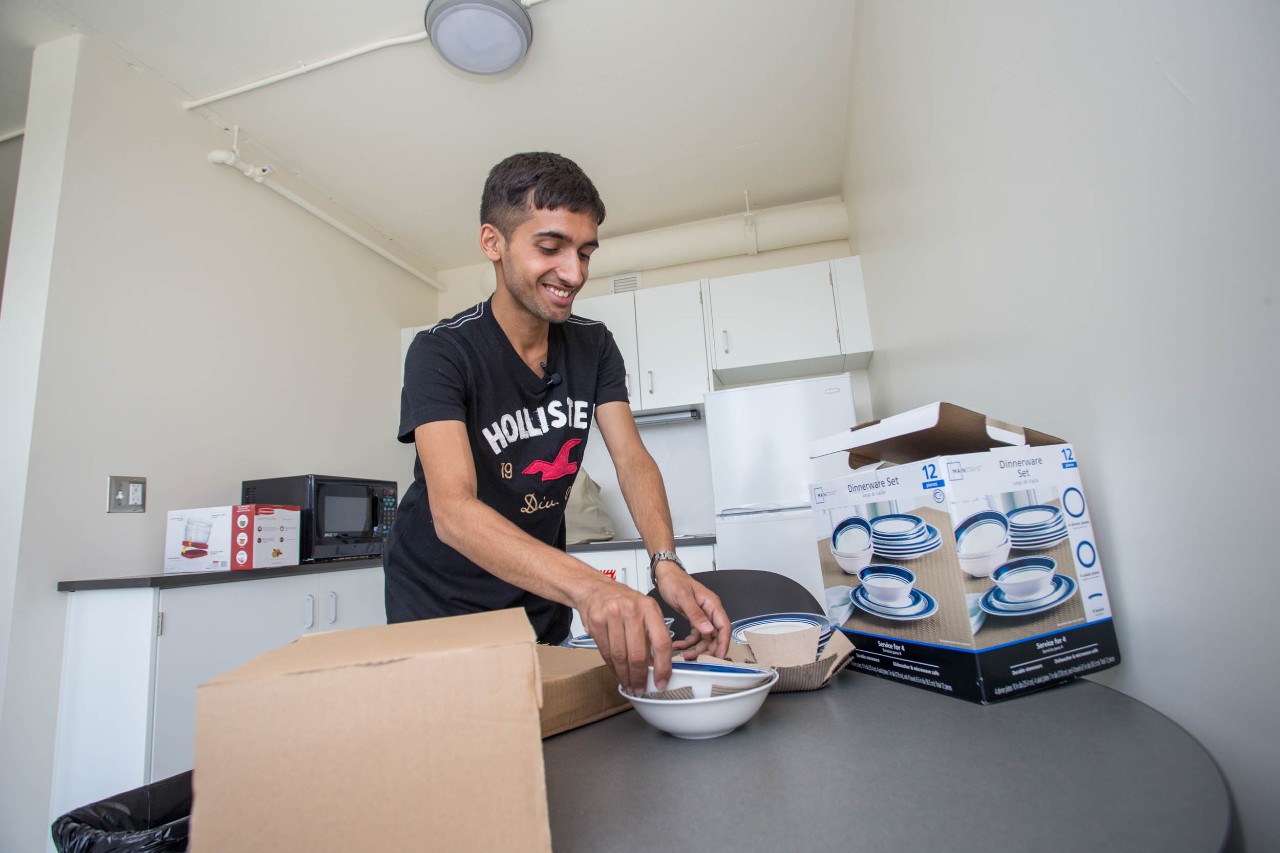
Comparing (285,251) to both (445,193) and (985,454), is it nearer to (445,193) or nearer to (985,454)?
(445,193)

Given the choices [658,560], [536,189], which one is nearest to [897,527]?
[658,560]

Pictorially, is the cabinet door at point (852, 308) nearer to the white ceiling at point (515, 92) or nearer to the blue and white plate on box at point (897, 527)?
the white ceiling at point (515, 92)

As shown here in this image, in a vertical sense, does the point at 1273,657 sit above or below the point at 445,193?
below

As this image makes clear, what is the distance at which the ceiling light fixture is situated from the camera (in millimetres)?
2041

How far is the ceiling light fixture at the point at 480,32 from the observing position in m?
2.04

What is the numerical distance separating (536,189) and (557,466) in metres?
0.50

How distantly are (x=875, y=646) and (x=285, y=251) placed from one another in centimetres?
302

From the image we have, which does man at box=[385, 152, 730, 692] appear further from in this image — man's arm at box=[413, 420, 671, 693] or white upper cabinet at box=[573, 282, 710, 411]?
white upper cabinet at box=[573, 282, 710, 411]

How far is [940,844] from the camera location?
0.38 meters

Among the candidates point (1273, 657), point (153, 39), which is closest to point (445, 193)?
point (153, 39)

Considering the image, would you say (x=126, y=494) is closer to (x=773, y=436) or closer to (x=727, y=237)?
(x=773, y=436)

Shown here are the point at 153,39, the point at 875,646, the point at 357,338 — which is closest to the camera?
the point at 875,646

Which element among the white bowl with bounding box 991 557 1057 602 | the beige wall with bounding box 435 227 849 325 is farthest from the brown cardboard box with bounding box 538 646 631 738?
the beige wall with bounding box 435 227 849 325

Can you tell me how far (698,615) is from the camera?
2.66ft
